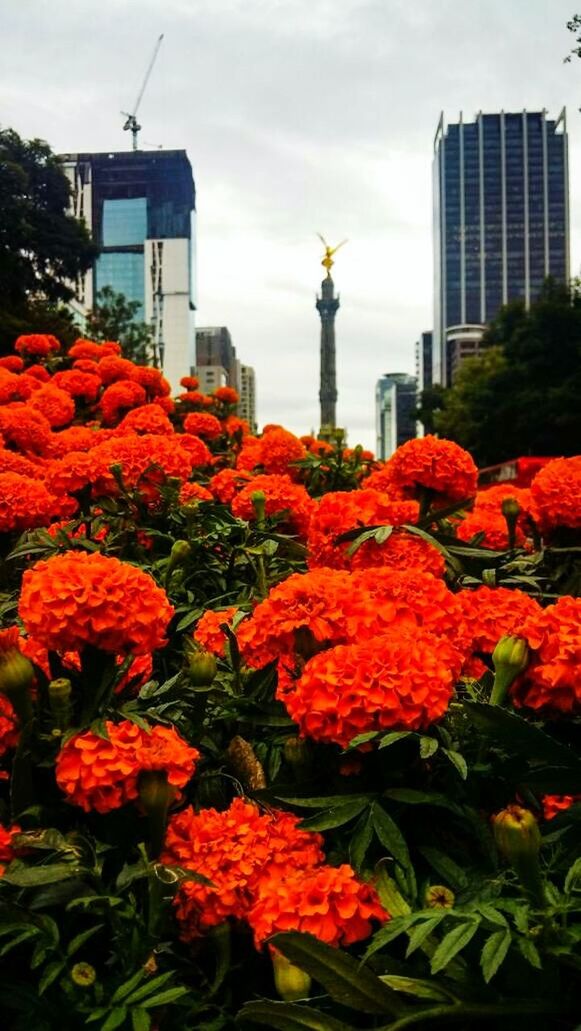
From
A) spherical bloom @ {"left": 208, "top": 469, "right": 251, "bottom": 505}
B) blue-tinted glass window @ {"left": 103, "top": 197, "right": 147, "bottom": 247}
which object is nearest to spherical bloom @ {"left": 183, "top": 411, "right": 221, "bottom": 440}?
spherical bloom @ {"left": 208, "top": 469, "right": 251, "bottom": 505}

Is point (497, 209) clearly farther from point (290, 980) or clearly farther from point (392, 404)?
point (290, 980)

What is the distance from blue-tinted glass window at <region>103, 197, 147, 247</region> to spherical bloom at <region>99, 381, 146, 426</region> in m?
88.5

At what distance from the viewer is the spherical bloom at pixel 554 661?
4.46 ft

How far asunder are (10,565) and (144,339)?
27.3m

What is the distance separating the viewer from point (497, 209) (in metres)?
102

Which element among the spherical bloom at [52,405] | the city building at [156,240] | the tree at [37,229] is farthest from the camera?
the city building at [156,240]

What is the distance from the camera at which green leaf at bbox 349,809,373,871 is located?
119cm

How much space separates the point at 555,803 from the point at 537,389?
25.9m

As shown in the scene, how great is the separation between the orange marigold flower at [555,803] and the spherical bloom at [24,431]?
2342 mm

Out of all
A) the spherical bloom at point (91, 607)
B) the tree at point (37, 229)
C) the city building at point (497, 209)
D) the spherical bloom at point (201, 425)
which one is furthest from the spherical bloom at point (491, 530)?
the city building at point (497, 209)

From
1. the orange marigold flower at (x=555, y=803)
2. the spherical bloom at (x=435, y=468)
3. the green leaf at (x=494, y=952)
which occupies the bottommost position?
Result: the green leaf at (x=494, y=952)

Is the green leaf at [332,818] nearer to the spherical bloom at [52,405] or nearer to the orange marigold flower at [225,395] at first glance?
the spherical bloom at [52,405]

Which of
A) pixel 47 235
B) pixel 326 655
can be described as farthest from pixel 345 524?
pixel 47 235

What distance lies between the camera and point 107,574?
137 cm
